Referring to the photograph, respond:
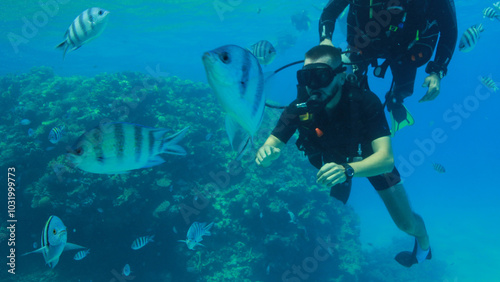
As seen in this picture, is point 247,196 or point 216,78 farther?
point 247,196

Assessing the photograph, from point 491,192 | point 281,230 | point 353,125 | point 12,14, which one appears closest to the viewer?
point 353,125

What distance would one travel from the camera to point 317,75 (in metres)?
2.69

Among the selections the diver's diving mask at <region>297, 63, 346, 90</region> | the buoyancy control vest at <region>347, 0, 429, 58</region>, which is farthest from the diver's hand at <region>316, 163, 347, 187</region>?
the buoyancy control vest at <region>347, 0, 429, 58</region>

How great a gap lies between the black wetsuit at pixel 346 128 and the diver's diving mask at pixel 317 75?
1.06 ft

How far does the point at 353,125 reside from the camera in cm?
284

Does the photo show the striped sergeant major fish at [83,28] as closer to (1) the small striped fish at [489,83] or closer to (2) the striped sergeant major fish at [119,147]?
(2) the striped sergeant major fish at [119,147]

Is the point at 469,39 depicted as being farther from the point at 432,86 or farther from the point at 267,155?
the point at 267,155

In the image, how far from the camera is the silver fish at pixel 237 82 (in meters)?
1.15

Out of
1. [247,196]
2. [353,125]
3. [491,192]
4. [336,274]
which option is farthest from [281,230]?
[491,192]

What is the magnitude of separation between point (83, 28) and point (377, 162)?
4.55 meters

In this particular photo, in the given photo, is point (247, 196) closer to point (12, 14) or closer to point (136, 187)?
point (136, 187)

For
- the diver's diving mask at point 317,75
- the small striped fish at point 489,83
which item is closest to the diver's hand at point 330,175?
the diver's diving mask at point 317,75

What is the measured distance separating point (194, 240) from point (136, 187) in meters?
3.80

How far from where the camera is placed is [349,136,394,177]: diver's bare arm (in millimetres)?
2410
